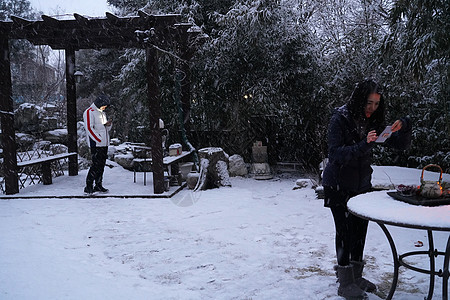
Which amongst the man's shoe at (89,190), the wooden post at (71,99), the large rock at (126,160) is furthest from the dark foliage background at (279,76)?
the man's shoe at (89,190)

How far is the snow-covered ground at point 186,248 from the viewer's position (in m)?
3.23

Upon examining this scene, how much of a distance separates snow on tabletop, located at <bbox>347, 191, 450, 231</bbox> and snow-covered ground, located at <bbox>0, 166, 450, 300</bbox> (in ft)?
2.93

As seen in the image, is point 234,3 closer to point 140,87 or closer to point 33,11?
point 140,87

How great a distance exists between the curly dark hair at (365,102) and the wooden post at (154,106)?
14.6ft

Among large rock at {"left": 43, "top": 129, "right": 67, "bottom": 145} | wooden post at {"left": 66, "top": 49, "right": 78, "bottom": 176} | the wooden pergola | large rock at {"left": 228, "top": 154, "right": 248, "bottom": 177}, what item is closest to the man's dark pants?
the wooden pergola

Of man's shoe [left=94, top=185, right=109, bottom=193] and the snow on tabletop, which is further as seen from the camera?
man's shoe [left=94, top=185, right=109, bottom=193]

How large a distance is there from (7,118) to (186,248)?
182 inches

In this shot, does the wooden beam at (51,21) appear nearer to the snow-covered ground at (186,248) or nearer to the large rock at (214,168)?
the snow-covered ground at (186,248)

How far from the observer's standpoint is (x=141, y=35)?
6531 mm

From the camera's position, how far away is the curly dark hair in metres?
2.80

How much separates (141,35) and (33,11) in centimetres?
1476

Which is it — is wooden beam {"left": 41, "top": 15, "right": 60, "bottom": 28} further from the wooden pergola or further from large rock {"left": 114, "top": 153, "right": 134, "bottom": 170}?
large rock {"left": 114, "top": 153, "right": 134, "bottom": 170}

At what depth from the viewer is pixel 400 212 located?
7.80 feet

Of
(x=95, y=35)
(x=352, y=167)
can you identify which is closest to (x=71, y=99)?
(x=95, y=35)
